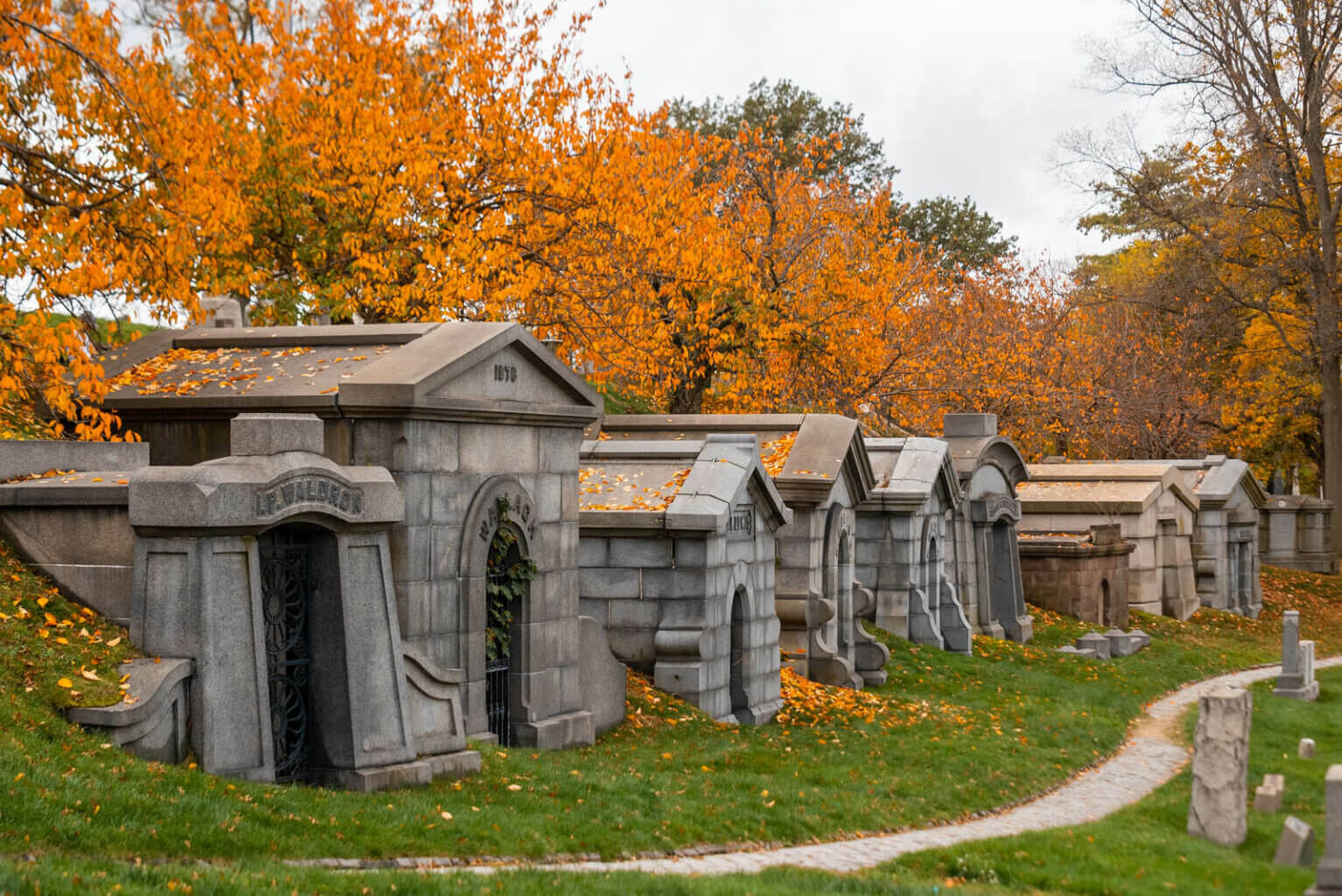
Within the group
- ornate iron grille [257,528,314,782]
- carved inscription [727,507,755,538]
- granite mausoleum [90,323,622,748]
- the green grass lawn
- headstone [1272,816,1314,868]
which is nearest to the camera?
the green grass lawn

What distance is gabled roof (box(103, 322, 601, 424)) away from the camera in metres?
12.7

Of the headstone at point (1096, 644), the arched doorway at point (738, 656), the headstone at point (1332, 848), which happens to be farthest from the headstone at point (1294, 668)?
the headstone at point (1332, 848)

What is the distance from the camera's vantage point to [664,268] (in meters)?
27.7

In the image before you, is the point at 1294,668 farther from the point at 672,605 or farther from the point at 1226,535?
the point at 1226,535

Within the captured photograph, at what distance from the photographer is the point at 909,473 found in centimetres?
2452

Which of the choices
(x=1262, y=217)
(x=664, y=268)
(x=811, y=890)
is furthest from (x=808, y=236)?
(x=811, y=890)

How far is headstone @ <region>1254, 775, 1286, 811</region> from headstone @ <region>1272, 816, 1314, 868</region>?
2104 millimetres

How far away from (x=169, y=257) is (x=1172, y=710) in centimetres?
1502

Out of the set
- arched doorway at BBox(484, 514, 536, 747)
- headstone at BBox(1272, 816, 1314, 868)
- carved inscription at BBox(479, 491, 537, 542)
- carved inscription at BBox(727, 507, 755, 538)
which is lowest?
headstone at BBox(1272, 816, 1314, 868)

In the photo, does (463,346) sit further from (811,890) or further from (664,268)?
(664,268)

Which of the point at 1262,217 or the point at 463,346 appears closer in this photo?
the point at 463,346

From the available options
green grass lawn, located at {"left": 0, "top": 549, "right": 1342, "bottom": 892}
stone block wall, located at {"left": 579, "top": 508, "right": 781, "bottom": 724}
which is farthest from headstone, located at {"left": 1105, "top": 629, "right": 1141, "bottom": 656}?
stone block wall, located at {"left": 579, "top": 508, "right": 781, "bottom": 724}

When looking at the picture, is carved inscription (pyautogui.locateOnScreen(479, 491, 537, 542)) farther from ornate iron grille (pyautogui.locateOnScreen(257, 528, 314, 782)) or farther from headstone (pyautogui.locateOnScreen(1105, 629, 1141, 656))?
headstone (pyautogui.locateOnScreen(1105, 629, 1141, 656))

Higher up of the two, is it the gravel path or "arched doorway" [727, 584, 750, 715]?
"arched doorway" [727, 584, 750, 715]
